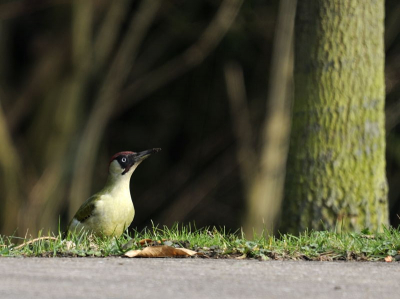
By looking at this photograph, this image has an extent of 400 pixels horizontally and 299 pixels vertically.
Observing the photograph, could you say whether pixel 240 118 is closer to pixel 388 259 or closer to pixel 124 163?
pixel 124 163

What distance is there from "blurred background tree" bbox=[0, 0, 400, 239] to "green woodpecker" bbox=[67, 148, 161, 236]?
737 cm

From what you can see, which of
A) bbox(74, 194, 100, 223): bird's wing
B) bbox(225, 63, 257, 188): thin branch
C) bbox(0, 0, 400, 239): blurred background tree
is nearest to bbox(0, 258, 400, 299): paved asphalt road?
bbox(74, 194, 100, 223): bird's wing

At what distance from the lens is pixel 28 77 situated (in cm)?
1545

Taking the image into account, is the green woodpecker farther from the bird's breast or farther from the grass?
the grass

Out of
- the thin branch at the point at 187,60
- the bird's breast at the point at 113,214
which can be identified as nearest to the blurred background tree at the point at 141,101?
the thin branch at the point at 187,60

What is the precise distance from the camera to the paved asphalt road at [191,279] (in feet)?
13.9

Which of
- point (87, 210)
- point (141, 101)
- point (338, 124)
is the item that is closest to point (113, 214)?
point (87, 210)

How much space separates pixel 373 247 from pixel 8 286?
2.66 m

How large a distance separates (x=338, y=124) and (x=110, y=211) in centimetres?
248

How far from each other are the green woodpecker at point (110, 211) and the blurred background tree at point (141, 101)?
7370 mm

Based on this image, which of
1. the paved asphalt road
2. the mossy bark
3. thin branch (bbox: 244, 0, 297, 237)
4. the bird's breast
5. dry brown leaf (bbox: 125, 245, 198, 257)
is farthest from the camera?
thin branch (bbox: 244, 0, 297, 237)

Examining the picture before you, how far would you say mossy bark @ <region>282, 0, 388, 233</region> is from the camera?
7926 mm

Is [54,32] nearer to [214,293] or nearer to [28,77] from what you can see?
[28,77]

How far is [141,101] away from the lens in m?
18.1
